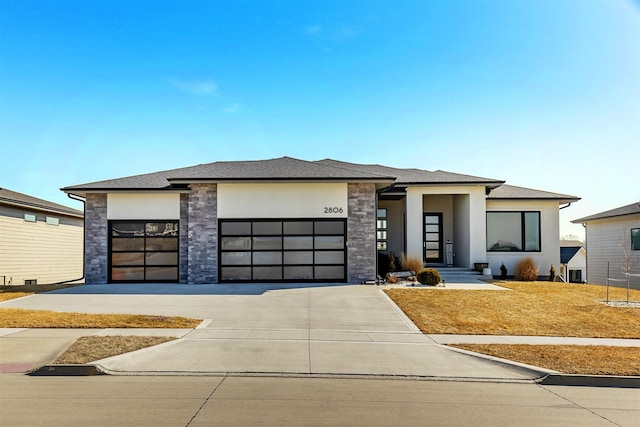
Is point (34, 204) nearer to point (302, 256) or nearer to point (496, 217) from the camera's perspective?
point (302, 256)

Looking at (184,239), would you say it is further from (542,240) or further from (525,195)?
(542,240)

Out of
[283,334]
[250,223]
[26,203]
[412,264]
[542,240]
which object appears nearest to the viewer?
[283,334]

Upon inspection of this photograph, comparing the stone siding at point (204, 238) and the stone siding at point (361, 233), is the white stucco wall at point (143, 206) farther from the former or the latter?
the stone siding at point (361, 233)

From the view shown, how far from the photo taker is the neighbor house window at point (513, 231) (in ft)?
71.2

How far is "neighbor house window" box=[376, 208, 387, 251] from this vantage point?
A: 23125 mm

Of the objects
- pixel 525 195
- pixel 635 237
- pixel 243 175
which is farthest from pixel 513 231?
pixel 243 175

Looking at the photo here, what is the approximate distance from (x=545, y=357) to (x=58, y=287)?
17049 mm

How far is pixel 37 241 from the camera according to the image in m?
24.7

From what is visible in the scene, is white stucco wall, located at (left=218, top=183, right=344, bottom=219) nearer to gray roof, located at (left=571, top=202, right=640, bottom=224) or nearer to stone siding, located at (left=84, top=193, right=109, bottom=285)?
stone siding, located at (left=84, top=193, right=109, bottom=285)

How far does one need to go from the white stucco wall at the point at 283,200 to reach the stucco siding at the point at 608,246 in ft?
53.3

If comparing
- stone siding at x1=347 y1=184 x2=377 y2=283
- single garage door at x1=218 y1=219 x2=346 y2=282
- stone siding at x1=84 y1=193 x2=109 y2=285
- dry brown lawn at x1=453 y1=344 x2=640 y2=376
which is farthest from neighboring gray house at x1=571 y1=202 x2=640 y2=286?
stone siding at x1=84 y1=193 x2=109 y2=285

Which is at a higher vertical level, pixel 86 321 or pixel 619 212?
Result: pixel 619 212

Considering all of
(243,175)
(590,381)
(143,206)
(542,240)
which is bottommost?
(590,381)

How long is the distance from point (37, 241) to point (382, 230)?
18793 mm
